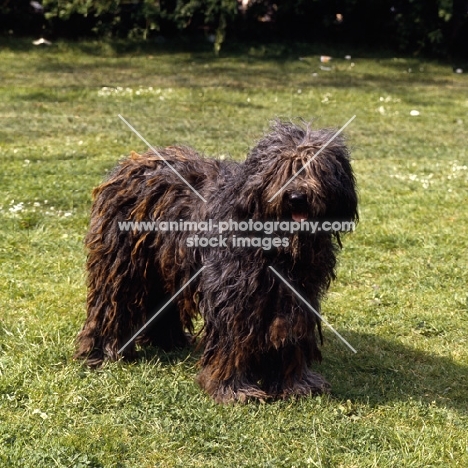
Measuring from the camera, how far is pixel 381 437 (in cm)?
457

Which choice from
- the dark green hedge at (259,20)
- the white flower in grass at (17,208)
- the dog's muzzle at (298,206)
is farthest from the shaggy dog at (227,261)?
the dark green hedge at (259,20)

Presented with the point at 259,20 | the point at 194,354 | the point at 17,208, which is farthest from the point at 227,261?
the point at 259,20

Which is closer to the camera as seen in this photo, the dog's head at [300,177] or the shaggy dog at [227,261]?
the dog's head at [300,177]

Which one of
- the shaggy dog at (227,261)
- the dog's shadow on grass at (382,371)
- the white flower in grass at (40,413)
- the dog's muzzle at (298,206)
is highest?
the dog's muzzle at (298,206)

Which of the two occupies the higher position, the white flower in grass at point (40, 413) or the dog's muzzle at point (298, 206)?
the dog's muzzle at point (298, 206)

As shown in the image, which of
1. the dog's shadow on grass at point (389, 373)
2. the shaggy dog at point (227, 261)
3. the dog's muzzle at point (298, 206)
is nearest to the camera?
the dog's muzzle at point (298, 206)

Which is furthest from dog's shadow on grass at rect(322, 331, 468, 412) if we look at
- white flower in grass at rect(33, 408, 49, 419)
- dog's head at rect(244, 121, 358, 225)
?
white flower in grass at rect(33, 408, 49, 419)

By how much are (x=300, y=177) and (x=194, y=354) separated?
1755 millimetres

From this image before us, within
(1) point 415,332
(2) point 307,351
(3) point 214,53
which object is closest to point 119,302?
(2) point 307,351

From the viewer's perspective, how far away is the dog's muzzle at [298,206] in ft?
14.1

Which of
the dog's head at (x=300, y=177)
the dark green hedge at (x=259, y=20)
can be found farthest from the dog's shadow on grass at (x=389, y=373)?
the dark green hedge at (x=259, y=20)

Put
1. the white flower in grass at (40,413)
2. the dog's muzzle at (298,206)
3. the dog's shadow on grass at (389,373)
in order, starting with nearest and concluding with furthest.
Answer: the dog's muzzle at (298,206)
the white flower in grass at (40,413)
the dog's shadow on grass at (389,373)

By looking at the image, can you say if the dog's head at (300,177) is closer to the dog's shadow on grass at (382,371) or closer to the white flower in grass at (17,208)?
the dog's shadow on grass at (382,371)

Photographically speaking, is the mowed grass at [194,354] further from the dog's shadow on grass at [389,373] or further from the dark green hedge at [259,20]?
the dark green hedge at [259,20]
